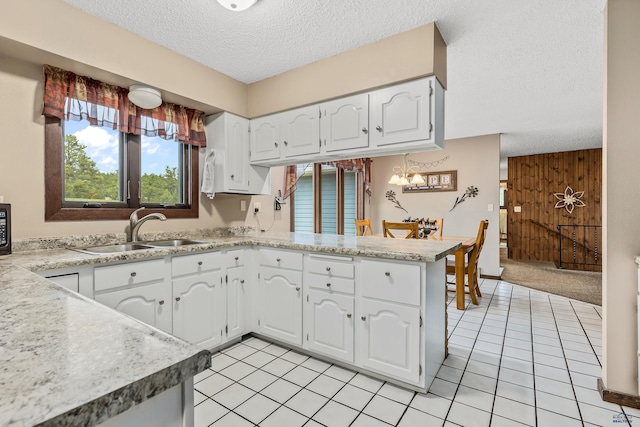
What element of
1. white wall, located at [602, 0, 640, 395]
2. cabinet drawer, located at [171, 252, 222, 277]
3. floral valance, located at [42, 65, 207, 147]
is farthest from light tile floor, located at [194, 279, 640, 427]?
floral valance, located at [42, 65, 207, 147]

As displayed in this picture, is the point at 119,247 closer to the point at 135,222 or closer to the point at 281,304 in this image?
the point at 135,222

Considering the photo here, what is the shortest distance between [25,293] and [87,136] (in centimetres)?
177

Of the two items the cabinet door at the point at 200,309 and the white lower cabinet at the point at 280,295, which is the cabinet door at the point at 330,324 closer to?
the white lower cabinet at the point at 280,295

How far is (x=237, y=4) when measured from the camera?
1.88 meters

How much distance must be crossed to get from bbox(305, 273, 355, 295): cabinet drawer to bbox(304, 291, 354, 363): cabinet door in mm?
42

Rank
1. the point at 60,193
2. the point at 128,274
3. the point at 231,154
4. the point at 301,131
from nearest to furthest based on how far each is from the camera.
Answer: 1. the point at 128,274
2. the point at 60,193
3. the point at 301,131
4. the point at 231,154

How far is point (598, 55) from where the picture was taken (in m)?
2.53

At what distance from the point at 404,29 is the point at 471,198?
373 cm

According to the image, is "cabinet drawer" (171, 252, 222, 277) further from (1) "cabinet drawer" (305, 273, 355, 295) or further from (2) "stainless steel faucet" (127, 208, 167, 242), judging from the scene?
(1) "cabinet drawer" (305, 273, 355, 295)

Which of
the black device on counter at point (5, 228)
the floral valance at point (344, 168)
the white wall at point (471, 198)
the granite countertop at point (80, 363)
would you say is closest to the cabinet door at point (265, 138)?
the floral valance at point (344, 168)

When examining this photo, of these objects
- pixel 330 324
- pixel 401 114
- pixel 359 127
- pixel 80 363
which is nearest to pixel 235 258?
pixel 330 324

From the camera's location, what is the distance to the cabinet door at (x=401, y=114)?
6.99ft

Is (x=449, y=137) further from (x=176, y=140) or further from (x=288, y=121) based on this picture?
(x=176, y=140)

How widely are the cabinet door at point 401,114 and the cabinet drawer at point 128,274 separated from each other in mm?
1739
